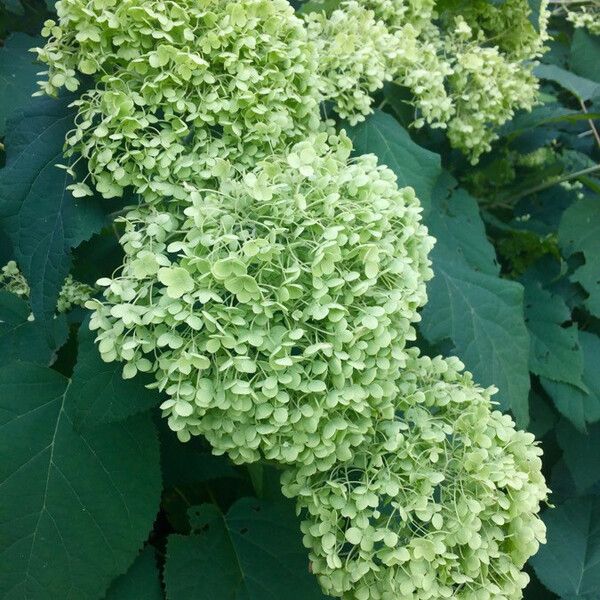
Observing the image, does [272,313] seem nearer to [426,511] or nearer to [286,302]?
[286,302]

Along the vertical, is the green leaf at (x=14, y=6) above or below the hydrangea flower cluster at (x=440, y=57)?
below

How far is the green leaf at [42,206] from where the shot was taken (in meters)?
1.33

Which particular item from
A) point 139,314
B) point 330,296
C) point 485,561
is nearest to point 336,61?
point 330,296

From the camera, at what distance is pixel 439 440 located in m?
1.21

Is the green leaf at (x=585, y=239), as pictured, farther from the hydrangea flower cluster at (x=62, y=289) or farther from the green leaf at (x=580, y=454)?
the hydrangea flower cluster at (x=62, y=289)

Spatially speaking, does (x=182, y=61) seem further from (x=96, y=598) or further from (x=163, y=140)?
(x=96, y=598)

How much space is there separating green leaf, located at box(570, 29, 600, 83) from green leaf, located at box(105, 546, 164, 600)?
2198mm

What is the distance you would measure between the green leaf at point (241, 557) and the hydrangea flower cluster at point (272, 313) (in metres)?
0.42

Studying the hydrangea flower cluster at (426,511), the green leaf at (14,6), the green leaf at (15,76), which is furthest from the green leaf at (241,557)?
→ the green leaf at (14,6)

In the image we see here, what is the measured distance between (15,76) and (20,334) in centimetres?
75

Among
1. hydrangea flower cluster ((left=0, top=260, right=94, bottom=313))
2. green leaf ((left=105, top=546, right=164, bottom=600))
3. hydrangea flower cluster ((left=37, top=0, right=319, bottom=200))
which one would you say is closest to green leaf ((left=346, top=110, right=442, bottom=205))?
hydrangea flower cluster ((left=37, top=0, right=319, bottom=200))

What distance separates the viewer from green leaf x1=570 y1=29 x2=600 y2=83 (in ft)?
8.20

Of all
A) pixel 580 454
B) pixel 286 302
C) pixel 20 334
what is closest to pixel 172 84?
pixel 286 302

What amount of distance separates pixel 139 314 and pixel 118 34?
1.76ft
